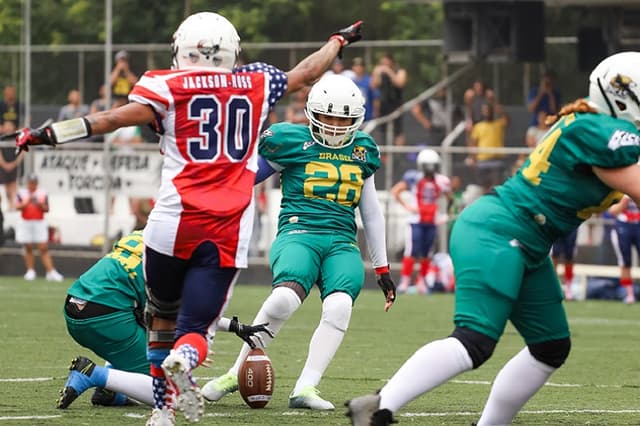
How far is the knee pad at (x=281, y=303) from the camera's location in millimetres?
7867

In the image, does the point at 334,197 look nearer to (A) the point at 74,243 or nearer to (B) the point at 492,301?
(B) the point at 492,301

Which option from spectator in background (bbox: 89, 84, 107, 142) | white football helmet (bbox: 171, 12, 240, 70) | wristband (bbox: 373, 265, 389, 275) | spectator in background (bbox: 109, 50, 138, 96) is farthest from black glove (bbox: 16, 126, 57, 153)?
spectator in background (bbox: 109, 50, 138, 96)

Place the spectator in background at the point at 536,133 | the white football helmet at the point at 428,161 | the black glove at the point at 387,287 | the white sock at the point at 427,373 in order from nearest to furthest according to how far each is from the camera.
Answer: the white sock at the point at 427,373, the black glove at the point at 387,287, the white football helmet at the point at 428,161, the spectator in background at the point at 536,133

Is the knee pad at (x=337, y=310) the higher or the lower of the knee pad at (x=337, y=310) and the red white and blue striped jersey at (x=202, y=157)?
the lower

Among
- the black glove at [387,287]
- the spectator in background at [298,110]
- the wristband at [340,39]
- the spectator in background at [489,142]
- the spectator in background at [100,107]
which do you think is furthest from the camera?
the spectator in background at [298,110]

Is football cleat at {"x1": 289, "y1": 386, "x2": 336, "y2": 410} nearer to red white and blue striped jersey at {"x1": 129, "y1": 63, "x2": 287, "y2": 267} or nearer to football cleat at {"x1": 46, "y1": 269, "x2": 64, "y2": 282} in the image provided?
red white and blue striped jersey at {"x1": 129, "y1": 63, "x2": 287, "y2": 267}

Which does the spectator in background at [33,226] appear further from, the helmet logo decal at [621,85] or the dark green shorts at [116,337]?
the helmet logo decal at [621,85]

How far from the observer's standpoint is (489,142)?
2125 cm

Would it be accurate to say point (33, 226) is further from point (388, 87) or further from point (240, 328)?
point (240, 328)

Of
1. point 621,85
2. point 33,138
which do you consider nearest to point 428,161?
point 621,85

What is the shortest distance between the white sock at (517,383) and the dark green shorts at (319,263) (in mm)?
1839

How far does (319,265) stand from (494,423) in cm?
202

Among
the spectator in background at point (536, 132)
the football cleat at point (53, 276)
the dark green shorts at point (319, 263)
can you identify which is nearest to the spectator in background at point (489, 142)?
the spectator in background at point (536, 132)

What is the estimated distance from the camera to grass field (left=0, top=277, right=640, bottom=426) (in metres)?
7.42
